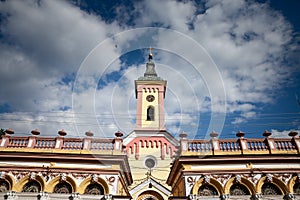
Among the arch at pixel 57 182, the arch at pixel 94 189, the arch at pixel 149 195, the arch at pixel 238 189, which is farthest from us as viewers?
the arch at pixel 149 195

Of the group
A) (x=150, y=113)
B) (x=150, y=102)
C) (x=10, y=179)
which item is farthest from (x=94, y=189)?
(x=150, y=102)

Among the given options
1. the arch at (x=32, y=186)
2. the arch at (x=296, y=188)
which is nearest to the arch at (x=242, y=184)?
the arch at (x=296, y=188)

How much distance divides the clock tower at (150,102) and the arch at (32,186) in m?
19.5

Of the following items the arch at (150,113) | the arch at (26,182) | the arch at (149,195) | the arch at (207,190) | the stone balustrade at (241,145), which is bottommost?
the arch at (207,190)

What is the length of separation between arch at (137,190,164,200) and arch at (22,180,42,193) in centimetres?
1336

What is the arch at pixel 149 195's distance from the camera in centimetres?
2555

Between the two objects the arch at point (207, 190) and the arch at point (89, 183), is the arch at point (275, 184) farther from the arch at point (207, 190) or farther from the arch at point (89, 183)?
the arch at point (89, 183)

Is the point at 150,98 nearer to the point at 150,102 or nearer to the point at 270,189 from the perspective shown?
the point at 150,102

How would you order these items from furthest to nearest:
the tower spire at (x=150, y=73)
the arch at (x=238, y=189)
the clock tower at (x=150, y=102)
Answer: the tower spire at (x=150, y=73), the clock tower at (x=150, y=102), the arch at (x=238, y=189)

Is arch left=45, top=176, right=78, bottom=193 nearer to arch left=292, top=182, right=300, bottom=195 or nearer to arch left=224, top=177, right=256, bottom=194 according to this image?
arch left=224, top=177, right=256, bottom=194

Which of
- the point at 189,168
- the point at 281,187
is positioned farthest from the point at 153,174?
the point at 281,187

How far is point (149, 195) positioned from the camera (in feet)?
84.7

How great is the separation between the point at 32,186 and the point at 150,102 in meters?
24.1

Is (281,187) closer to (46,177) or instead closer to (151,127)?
(46,177)
